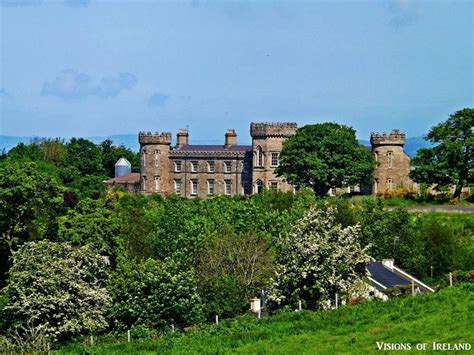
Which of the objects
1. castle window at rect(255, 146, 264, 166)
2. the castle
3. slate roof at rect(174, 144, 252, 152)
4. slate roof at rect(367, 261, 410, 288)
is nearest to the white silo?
the castle

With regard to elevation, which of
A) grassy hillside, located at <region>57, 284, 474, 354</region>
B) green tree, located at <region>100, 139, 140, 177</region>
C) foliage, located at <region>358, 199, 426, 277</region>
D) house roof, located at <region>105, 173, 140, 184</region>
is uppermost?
green tree, located at <region>100, 139, 140, 177</region>

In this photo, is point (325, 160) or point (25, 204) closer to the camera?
point (25, 204)

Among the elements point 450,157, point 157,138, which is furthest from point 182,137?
point 450,157

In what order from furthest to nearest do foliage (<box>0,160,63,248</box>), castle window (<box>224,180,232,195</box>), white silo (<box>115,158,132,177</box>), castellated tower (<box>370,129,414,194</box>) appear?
1. white silo (<box>115,158,132,177</box>)
2. castle window (<box>224,180,232,195</box>)
3. castellated tower (<box>370,129,414,194</box>)
4. foliage (<box>0,160,63,248</box>)

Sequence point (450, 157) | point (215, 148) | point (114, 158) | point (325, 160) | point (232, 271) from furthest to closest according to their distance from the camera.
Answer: point (114, 158)
point (215, 148)
point (325, 160)
point (450, 157)
point (232, 271)

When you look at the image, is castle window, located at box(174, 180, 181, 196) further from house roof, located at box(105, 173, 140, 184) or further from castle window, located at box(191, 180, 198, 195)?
house roof, located at box(105, 173, 140, 184)

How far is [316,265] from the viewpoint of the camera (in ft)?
151

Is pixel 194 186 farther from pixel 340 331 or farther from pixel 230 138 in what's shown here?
pixel 340 331

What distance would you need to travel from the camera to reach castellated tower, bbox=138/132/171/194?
370 feet

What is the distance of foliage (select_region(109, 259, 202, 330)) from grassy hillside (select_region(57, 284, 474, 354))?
630 centimetres

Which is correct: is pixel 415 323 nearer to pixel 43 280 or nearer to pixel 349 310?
pixel 349 310

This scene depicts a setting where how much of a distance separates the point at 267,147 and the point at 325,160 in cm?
1187

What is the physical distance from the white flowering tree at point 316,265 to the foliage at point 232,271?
11.1ft

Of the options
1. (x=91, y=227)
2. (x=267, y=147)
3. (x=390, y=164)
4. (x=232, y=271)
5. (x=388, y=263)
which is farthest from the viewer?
(x=267, y=147)
